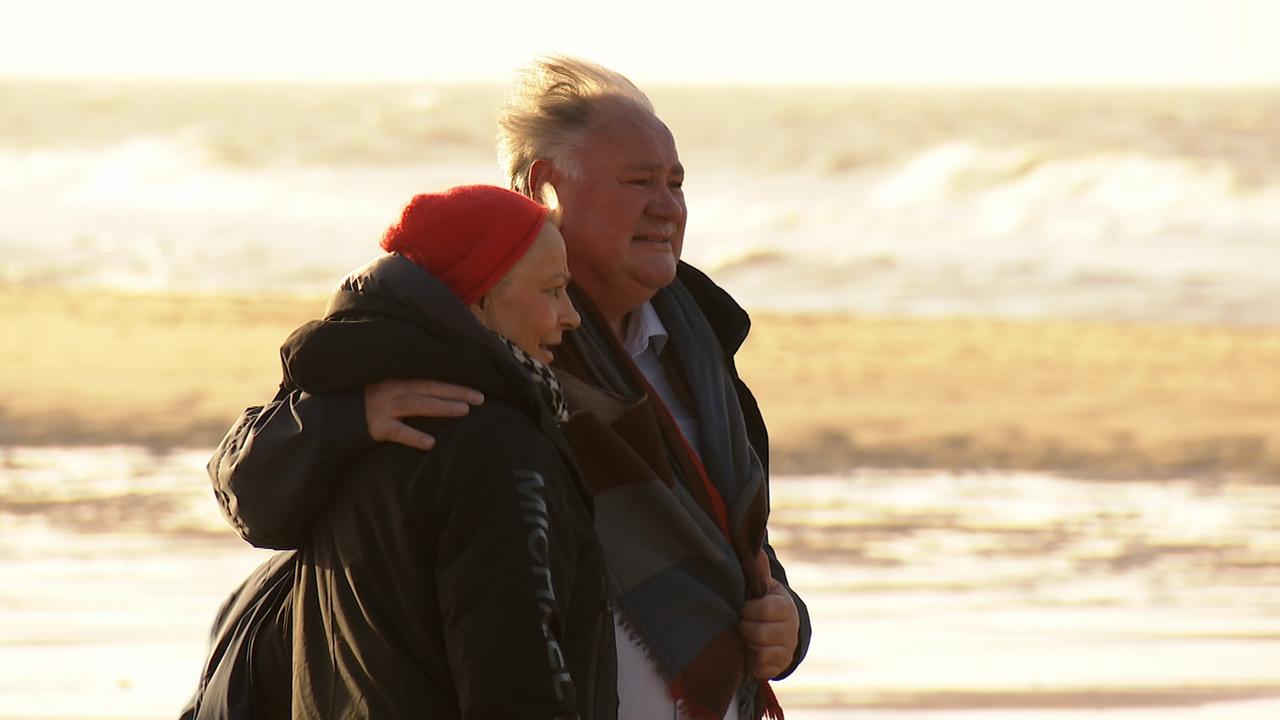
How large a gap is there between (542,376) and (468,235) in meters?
0.18

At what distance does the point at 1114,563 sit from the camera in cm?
824

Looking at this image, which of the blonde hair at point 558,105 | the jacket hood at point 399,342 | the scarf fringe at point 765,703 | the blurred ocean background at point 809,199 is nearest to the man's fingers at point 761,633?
the scarf fringe at point 765,703

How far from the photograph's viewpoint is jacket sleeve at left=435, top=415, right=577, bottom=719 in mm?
2082

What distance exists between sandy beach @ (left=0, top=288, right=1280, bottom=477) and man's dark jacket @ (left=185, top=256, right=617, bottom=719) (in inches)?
336

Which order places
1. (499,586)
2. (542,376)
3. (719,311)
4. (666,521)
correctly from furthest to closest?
(719,311)
(666,521)
(542,376)
(499,586)

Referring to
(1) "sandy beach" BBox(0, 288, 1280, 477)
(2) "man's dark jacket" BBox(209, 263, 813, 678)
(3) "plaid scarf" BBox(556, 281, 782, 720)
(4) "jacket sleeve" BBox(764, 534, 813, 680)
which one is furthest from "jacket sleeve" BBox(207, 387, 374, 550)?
(1) "sandy beach" BBox(0, 288, 1280, 477)

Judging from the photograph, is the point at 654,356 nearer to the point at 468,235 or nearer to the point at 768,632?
the point at 768,632

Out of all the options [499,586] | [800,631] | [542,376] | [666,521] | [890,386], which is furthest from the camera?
[890,386]

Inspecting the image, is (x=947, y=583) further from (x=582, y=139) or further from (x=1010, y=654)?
(x=582, y=139)

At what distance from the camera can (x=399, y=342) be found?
A: 2.18m

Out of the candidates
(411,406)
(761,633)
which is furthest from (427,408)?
(761,633)

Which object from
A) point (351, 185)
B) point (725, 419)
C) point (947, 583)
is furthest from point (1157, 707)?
point (351, 185)

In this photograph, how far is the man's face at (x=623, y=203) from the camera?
2.85m

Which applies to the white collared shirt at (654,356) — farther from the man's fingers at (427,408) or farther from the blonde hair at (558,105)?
the man's fingers at (427,408)
